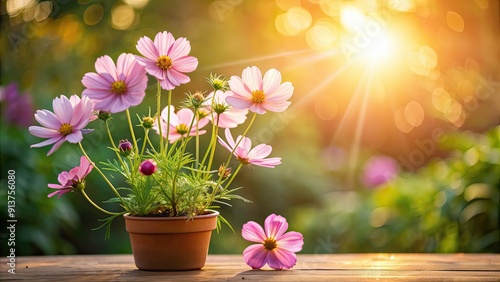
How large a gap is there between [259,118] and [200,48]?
570 millimetres

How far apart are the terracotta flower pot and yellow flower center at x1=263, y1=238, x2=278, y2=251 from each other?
105 mm

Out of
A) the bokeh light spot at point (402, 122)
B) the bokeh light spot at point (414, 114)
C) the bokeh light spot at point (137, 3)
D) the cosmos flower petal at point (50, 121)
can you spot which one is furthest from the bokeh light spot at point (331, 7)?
the cosmos flower petal at point (50, 121)

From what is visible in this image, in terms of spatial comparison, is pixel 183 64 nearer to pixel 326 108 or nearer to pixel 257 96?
pixel 257 96

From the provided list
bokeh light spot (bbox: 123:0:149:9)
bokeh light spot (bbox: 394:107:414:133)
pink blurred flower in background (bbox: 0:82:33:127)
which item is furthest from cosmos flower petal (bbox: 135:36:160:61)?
bokeh light spot (bbox: 394:107:414:133)

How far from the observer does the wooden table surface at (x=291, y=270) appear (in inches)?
45.8

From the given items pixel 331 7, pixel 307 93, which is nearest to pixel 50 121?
pixel 331 7

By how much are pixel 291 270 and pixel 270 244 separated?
0.22ft

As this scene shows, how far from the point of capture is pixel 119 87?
1.13 m

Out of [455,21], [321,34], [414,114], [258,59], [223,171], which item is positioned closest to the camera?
[223,171]

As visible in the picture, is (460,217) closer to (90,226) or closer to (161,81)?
(161,81)

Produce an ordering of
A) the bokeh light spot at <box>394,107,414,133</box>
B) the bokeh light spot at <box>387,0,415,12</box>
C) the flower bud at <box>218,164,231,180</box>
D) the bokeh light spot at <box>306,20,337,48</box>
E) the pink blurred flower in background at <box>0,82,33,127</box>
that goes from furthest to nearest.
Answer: the bokeh light spot at <box>394,107,414,133</box> < the bokeh light spot at <box>306,20,337,48</box> < the bokeh light spot at <box>387,0,415,12</box> < the pink blurred flower in background at <box>0,82,33,127</box> < the flower bud at <box>218,164,231,180</box>

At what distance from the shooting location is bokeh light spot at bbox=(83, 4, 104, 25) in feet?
11.8

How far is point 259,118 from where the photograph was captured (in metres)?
3.93

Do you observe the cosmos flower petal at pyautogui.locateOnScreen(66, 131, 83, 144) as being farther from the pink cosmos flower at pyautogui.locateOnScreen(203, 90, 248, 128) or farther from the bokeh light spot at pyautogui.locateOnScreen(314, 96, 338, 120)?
the bokeh light spot at pyautogui.locateOnScreen(314, 96, 338, 120)
